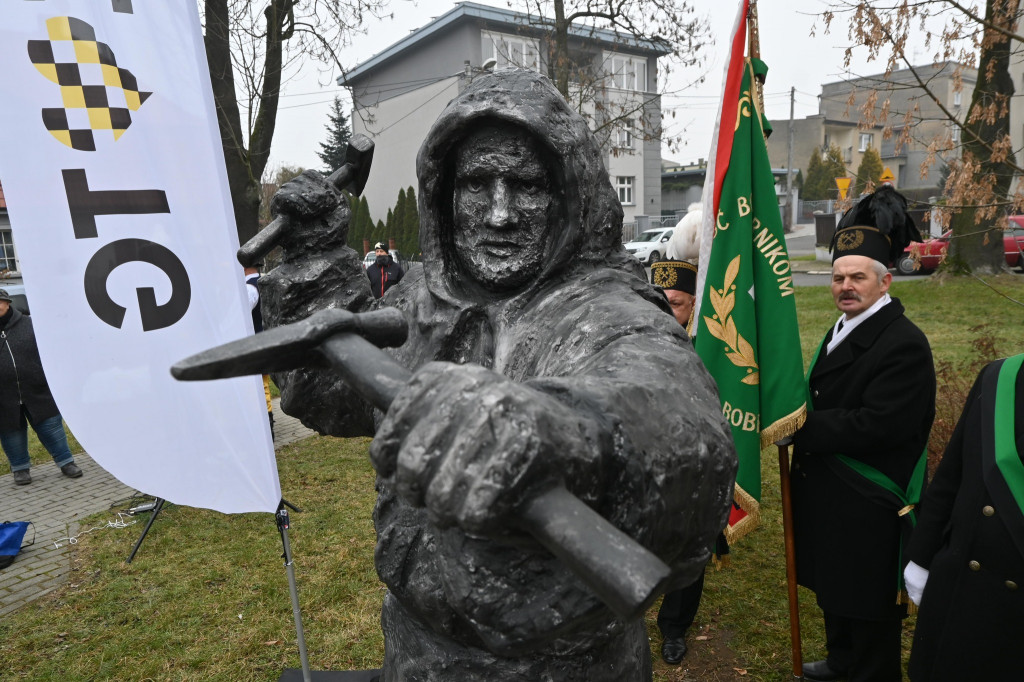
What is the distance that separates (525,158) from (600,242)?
29 centimetres

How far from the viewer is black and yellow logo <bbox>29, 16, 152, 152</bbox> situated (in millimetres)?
2645

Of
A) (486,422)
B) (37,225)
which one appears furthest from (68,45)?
(486,422)

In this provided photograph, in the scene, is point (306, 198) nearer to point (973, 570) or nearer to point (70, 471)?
point (973, 570)

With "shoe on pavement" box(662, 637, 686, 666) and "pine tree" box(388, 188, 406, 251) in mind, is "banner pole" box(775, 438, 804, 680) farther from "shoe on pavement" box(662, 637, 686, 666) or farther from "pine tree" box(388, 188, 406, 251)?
"pine tree" box(388, 188, 406, 251)

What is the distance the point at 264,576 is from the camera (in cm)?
534

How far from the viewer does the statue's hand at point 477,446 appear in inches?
32.9

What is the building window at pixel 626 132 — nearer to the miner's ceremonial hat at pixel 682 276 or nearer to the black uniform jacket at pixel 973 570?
the miner's ceremonial hat at pixel 682 276

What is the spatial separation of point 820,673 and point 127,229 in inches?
170

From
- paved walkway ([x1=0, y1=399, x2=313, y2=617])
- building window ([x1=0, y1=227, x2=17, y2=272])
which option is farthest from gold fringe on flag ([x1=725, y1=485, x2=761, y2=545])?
building window ([x1=0, y1=227, x2=17, y2=272])

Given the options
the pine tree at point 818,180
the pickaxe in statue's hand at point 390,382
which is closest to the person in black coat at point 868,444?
the pickaxe in statue's hand at point 390,382

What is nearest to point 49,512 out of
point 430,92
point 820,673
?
point 820,673

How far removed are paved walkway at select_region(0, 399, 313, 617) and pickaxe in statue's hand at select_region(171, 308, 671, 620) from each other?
17.9ft

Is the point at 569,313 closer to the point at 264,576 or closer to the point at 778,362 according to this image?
the point at 778,362

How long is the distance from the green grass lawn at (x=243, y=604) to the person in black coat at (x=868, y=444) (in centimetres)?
88
